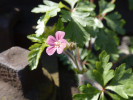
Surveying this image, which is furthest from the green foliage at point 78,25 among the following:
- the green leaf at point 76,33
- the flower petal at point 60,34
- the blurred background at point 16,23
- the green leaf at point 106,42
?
the blurred background at point 16,23

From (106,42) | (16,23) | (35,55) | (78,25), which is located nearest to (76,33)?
(78,25)

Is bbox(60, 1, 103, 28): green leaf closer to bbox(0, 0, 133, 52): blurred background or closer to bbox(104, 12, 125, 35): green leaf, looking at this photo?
bbox(104, 12, 125, 35): green leaf

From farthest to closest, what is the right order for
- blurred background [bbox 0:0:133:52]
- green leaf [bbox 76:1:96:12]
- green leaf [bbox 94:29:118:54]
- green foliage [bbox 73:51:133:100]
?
1. blurred background [bbox 0:0:133:52]
2. green leaf [bbox 94:29:118:54]
3. green leaf [bbox 76:1:96:12]
4. green foliage [bbox 73:51:133:100]

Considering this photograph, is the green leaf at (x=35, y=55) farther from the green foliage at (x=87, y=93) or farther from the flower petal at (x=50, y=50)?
the green foliage at (x=87, y=93)

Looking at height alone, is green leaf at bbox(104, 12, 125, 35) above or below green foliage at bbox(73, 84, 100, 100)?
above

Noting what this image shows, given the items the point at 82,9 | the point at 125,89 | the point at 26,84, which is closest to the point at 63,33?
the point at 82,9

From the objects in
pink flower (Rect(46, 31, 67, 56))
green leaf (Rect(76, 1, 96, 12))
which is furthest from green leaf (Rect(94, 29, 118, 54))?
pink flower (Rect(46, 31, 67, 56))

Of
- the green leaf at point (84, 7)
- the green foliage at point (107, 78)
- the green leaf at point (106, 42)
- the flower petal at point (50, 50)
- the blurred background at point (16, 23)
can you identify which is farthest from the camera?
the blurred background at point (16, 23)

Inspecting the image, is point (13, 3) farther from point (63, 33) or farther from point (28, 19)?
point (63, 33)

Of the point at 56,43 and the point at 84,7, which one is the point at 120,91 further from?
the point at 84,7
